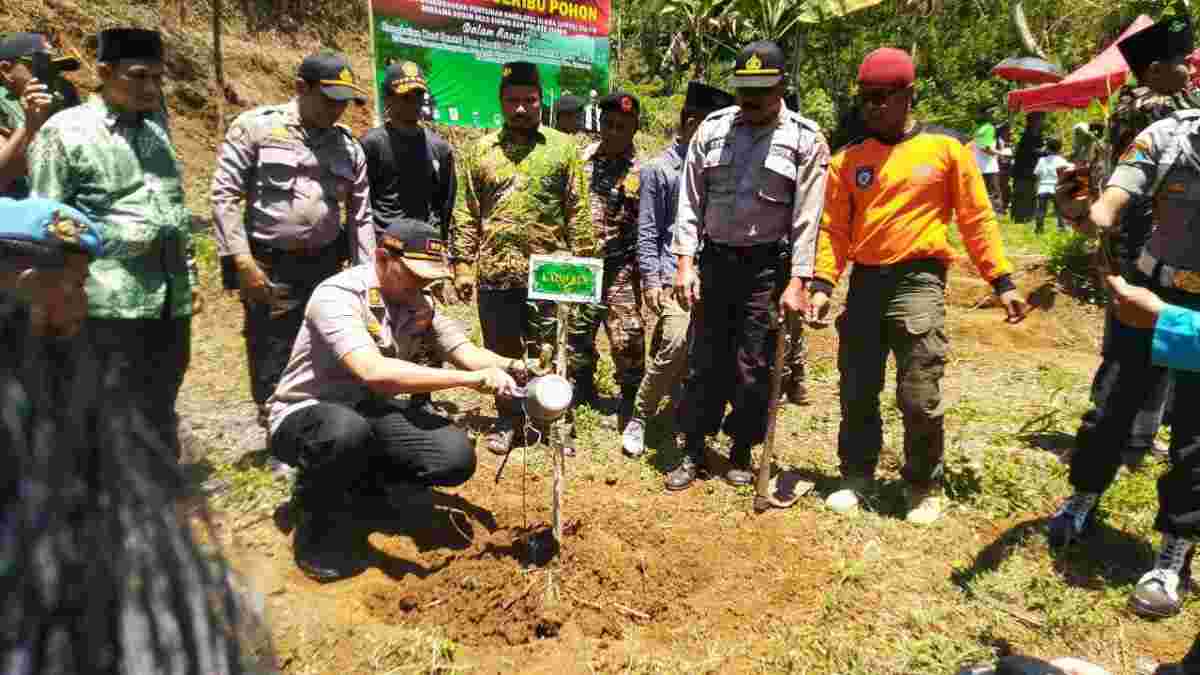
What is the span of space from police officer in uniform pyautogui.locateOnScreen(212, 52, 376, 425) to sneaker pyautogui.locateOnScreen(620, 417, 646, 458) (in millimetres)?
1634

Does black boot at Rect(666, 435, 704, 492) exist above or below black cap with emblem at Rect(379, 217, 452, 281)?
below

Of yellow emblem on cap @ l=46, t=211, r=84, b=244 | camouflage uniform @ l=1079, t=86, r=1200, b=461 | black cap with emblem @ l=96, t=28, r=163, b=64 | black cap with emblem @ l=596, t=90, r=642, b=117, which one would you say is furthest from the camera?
black cap with emblem @ l=596, t=90, r=642, b=117

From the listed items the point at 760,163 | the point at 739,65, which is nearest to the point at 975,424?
the point at 760,163

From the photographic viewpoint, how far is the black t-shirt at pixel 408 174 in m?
4.01

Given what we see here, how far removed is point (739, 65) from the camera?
3412 mm

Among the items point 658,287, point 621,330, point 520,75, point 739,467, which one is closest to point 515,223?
point 520,75

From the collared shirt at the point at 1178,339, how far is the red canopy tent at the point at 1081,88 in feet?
29.3

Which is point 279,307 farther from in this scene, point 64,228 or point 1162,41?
point 1162,41

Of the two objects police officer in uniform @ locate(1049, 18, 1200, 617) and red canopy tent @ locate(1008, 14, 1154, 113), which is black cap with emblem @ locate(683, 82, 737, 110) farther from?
red canopy tent @ locate(1008, 14, 1154, 113)

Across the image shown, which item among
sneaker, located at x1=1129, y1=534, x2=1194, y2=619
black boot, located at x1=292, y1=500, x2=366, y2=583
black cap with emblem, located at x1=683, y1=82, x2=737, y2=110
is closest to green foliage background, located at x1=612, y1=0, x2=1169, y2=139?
black cap with emblem, located at x1=683, y1=82, x2=737, y2=110

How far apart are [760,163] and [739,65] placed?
0.43m

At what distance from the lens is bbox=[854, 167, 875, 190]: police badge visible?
129 inches

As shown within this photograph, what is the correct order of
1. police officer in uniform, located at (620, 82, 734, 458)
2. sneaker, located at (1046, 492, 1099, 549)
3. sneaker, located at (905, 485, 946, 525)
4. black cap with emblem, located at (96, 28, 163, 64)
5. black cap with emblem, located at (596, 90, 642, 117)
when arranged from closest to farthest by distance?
1. black cap with emblem, located at (96, 28, 163, 64)
2. sneaker, located at (1046, 492, 1099, 549)
3. sneaker, located at (905, 485, 946, 525)
4. police officer in uniform, located at (620, 82, 734, 458)
5. black cap with emblem, located at (596, 90, 642, 117)

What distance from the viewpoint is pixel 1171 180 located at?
2.67 m
